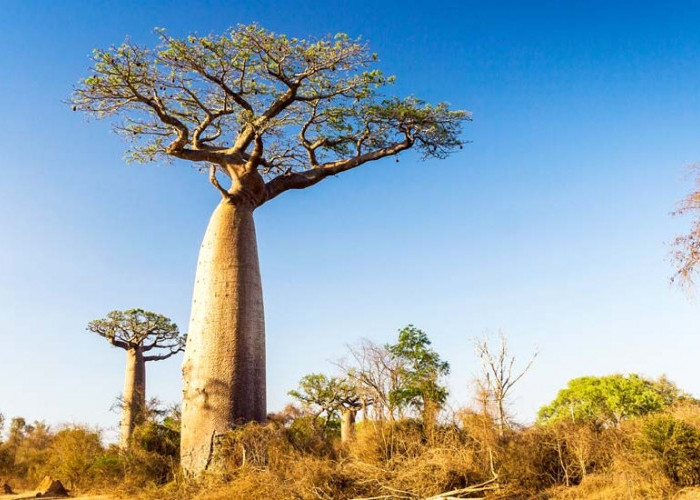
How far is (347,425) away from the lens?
1510 cm

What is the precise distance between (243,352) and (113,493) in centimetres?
301

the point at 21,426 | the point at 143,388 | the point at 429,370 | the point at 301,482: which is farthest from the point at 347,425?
the point at 21,426

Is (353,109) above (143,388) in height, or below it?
above

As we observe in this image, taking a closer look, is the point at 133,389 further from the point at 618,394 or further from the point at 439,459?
the point at 618,394

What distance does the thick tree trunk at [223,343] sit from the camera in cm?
658

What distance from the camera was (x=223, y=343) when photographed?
6.85 metres

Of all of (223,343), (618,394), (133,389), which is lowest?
(618,394)

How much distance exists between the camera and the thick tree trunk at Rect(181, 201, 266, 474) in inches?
259

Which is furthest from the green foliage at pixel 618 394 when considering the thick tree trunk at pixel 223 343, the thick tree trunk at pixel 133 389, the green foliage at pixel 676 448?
the thick tree trunk at pixel 223 343

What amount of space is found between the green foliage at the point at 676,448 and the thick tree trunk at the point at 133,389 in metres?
11.2

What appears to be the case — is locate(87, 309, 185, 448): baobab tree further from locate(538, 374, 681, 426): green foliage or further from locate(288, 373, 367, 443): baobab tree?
locate(538, 374, 681, 426): green foliage

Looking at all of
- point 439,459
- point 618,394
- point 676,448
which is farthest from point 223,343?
point 618,394

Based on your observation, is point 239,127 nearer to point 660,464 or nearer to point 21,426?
point 660,464

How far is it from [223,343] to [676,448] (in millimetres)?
5100
